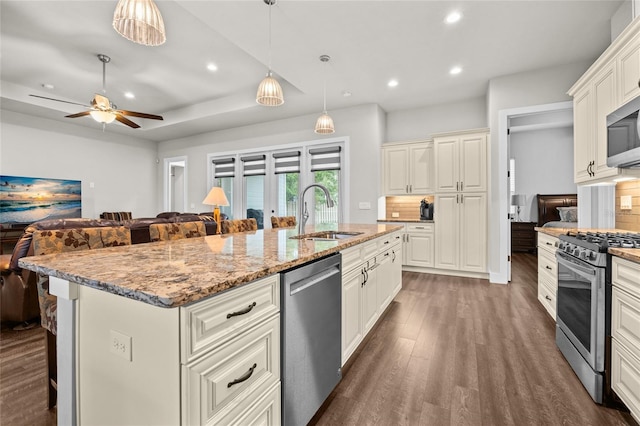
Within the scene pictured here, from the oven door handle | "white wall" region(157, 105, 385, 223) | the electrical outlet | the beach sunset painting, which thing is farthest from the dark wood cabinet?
the beach sunset painting

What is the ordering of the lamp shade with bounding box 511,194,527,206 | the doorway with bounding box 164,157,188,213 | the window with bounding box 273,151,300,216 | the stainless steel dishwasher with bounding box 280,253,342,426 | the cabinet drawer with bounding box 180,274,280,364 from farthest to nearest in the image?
the doorway with bounding box 164,157,188,213, the lamp shade with bounding box 511,194,527,206, the window with bounding box 273,151,300,216, the stainless steel dishwasher with bounding box 280,253,342,426, the cabinet drawer with bounding box 180,274,280,364

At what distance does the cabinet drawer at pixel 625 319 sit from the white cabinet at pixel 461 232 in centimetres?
281

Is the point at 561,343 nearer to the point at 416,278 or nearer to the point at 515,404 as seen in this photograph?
the point at 515,404

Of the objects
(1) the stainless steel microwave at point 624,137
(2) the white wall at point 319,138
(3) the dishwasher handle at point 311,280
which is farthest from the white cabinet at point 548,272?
(2) the white wall at point 319,138

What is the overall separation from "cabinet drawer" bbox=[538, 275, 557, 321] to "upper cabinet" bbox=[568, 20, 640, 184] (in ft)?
3.31

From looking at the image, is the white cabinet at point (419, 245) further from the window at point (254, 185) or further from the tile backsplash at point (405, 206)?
the window at point (254, 185)

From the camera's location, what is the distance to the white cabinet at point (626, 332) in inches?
53.9

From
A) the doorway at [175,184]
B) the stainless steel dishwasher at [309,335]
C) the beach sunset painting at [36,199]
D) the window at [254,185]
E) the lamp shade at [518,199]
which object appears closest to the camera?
the stainless steel dishwasher at [309,335]

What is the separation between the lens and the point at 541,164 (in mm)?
6719

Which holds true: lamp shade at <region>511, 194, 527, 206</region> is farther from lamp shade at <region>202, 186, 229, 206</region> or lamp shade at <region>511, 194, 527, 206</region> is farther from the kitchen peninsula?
the kitchen peninsula

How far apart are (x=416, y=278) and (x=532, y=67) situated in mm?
3237

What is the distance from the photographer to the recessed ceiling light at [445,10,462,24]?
2.69 m

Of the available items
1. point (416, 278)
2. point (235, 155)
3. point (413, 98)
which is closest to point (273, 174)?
point (235, 155)

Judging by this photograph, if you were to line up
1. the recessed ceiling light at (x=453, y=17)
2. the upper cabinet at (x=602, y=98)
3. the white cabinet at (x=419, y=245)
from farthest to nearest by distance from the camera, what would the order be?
the white cabinet at (x=419, y=245) → the recessed ceiling light at (x=453, y=17) → the upper cabinet at (x=602, y=98)
